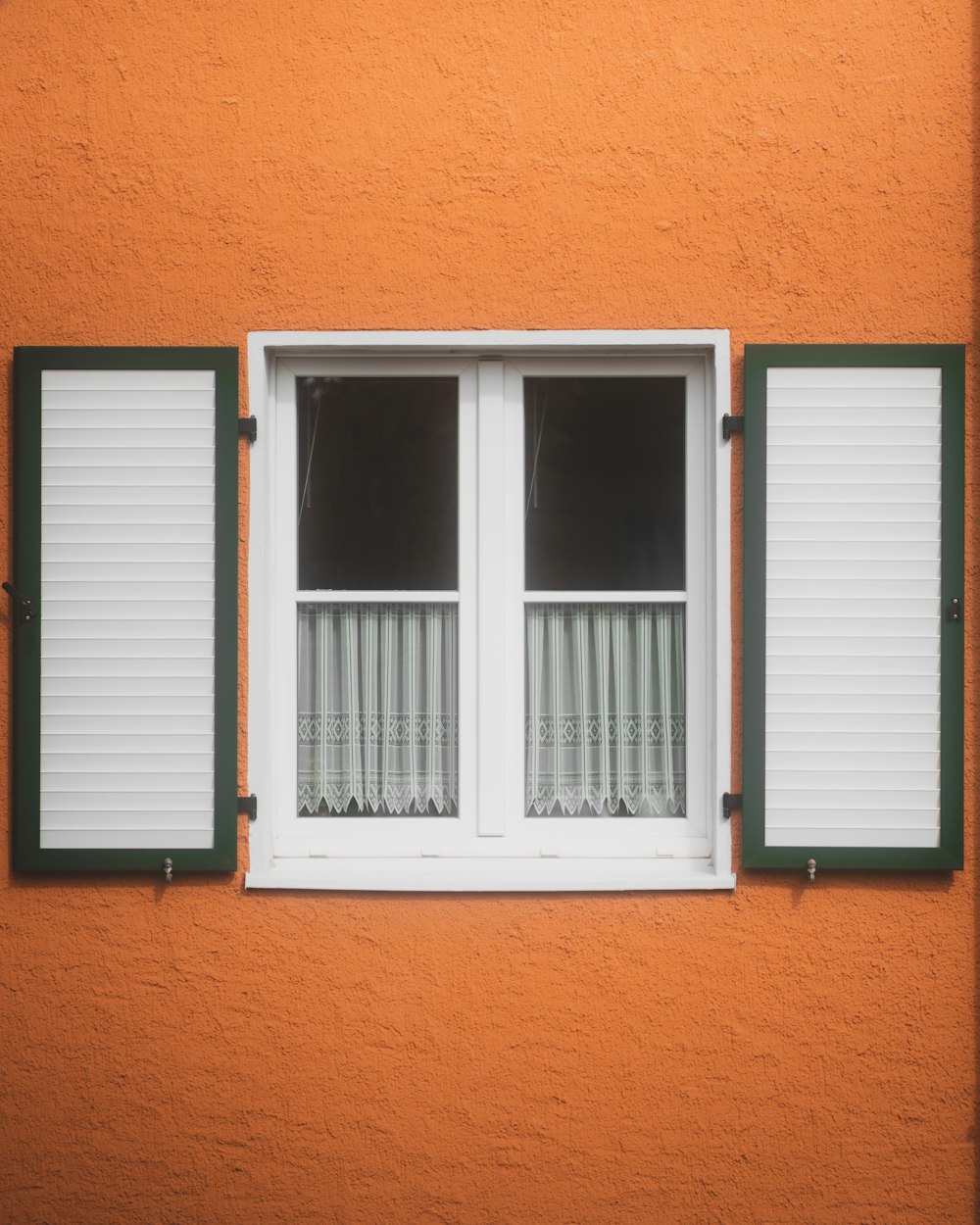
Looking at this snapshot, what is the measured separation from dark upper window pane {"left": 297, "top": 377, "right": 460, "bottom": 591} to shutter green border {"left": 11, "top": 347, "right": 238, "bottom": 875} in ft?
0.84

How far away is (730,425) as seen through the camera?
2.94 m

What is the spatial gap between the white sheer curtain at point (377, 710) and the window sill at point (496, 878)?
0.21 meters

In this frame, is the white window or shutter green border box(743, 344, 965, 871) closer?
shutter green border box(743, 344, 965, 871)

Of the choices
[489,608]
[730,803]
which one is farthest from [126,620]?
[730,803]

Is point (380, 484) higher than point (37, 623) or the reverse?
higher

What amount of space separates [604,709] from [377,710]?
0.69m

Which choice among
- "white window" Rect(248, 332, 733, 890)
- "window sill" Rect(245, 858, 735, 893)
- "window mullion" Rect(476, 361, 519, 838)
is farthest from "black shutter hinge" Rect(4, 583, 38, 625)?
A: "window mullion" Rect(476, 361, 519, 838)

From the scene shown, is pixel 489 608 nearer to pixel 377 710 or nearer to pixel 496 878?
pixel 377 710

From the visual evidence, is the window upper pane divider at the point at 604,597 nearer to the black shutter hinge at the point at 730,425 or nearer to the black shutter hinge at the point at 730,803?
the black shutter hinge at the point at 730,425

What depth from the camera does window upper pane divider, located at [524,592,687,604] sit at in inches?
120

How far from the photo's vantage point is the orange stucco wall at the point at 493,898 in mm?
2912

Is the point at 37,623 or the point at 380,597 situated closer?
the point at 37,623

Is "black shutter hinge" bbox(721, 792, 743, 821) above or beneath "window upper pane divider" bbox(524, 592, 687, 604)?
beneath

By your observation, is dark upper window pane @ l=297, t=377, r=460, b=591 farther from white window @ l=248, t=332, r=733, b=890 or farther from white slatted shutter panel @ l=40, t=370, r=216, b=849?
white slatted shutter panel @ l=40, t=370, r=216, b=849
